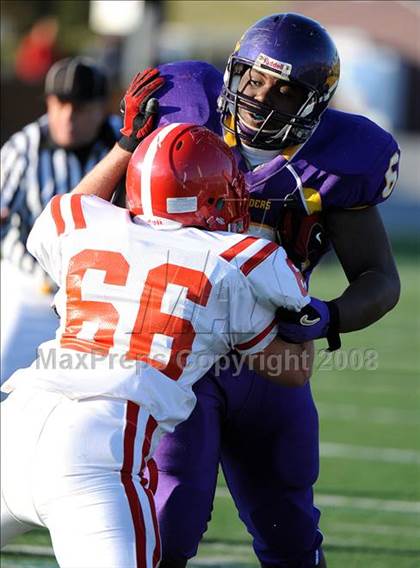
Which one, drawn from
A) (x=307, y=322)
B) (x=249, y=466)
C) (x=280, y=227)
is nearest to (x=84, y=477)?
(x=307, y=322)

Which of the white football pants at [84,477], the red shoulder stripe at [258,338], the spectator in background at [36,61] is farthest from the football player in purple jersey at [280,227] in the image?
the spectator in background at [36,61]

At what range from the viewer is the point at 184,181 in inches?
106

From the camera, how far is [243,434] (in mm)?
3238

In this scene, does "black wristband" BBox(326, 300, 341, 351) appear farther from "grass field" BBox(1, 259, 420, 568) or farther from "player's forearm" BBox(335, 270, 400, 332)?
"grass field" BBox(1, 259, 420, 568)

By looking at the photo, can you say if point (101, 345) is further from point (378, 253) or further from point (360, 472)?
point (360, 472)

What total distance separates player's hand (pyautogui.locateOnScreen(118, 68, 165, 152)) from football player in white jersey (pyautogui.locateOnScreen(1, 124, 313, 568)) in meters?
0.33

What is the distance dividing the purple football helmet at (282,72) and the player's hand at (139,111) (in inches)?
7.8

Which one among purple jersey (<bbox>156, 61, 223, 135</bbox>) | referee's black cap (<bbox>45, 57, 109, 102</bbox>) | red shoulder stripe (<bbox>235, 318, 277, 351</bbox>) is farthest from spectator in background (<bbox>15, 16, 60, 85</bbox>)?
red shoulder stripe (<bbox>235, 318, 277, 351</bbox>)

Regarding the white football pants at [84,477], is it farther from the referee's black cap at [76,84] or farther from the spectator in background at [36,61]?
the spectator in background at [36,61]

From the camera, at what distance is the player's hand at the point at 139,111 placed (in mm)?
3146

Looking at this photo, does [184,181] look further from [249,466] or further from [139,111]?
[249,466]

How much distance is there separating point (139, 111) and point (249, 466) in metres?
1.04

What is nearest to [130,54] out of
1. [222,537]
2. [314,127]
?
[222,537]

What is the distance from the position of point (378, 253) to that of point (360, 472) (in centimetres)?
301
